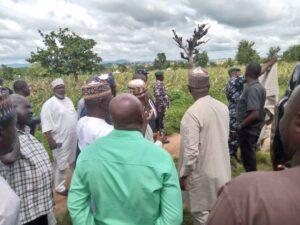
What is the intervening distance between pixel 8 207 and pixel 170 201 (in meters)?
1.00

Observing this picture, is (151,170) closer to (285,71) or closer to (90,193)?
(90,193)

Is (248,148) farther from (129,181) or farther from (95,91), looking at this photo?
(129,181)

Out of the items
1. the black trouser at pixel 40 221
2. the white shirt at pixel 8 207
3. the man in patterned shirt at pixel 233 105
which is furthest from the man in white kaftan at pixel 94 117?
the man in patterned shirt at pixel 233 105

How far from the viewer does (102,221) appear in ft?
7.07

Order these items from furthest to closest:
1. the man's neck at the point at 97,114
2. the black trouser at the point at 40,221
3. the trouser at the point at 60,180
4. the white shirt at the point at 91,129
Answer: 1. the trouser at the point at 60,180
2. the man's neck at the point at 97,114
3. the white shirt at the point at 91,129
4. the black trouser at the point at 40,221

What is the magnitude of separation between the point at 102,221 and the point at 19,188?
714mm

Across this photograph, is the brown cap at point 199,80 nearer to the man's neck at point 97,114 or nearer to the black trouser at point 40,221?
the man's neck at point 97,114

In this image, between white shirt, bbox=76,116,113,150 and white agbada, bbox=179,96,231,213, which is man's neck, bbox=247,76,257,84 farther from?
white shirt, bbox=76,116,113,150

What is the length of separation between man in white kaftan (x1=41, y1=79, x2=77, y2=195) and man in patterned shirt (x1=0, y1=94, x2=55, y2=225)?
226 centimetres

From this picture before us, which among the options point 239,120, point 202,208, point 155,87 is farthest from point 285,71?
point 202,208

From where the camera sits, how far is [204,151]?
3.24m

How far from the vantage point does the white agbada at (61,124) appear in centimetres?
495

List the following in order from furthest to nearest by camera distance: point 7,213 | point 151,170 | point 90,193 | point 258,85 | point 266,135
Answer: point 266,135, point 258,85, point 90,193, point 151,170, point 7,213

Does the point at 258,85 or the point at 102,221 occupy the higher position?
the point at 258,85
